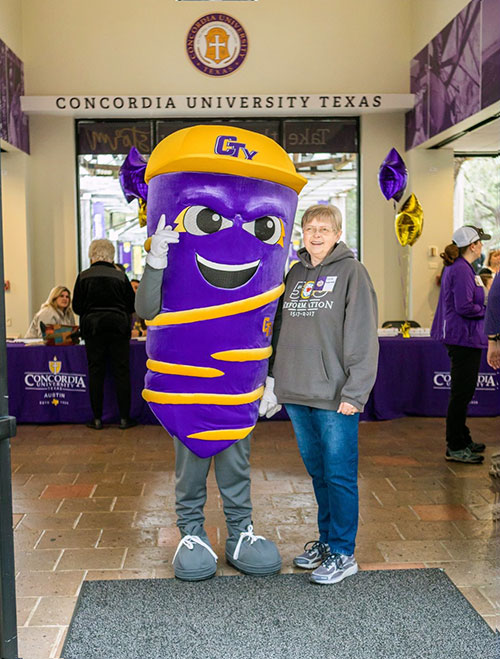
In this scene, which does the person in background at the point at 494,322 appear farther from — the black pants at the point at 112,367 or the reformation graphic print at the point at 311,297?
the black pants at the point at 112,367

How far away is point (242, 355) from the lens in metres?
3.12

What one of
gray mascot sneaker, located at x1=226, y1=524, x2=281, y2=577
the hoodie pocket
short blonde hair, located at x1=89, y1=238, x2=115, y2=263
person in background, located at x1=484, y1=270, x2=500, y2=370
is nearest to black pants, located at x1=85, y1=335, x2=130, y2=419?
short blonde hair, located at x1=89, y1=238, x2=115, y2=263

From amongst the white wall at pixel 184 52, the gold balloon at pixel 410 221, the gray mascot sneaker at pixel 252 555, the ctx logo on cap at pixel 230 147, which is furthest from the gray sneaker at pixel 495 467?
the white wall at pixel 184 52

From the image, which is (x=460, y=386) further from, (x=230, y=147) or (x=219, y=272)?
(x=230, y=147)

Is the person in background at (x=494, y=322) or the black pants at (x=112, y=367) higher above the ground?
the person in background at (x=494, y=322)

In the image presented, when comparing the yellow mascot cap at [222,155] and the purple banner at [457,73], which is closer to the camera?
the yellow mascot cap at [222,155]

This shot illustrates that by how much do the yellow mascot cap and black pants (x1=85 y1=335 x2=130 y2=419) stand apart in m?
3.25

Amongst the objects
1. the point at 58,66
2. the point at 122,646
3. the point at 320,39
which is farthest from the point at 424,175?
the point at 122,646

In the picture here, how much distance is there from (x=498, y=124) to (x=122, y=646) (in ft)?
22.9

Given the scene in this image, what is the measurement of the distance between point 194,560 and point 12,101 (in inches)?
278

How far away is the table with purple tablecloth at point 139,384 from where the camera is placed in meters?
6.43

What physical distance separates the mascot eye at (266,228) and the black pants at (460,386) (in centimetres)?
229

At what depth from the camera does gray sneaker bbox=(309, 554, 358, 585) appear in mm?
3133

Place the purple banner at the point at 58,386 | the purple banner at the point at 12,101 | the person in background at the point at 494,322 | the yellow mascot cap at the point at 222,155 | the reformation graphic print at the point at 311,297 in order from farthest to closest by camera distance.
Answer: the purple banner at the point at 12,101
the purple banner at the point at 58,386
the person in background at the point at 494,322
the reformation graphic print at the point at 311,297
the yellow mascot cap at the point at 222,155
